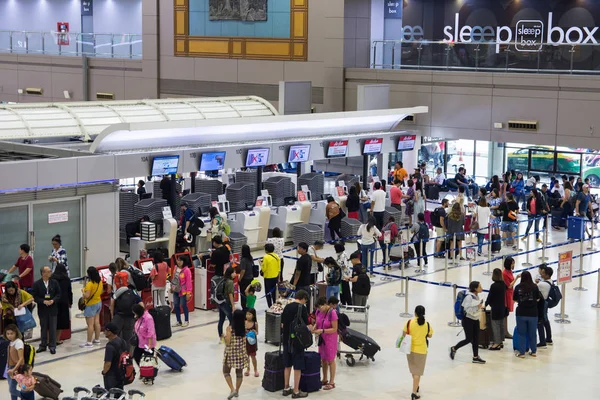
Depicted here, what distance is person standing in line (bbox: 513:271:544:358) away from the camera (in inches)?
567

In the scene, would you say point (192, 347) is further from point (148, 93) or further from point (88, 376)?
point (148, 93)

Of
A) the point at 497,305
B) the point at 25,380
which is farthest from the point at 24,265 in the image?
the point at 497,305

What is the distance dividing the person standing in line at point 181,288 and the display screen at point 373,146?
11.7 m

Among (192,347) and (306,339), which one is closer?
(306,339)

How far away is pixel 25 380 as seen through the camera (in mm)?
11383

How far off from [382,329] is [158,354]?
4.20m

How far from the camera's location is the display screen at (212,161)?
23484 millimetres

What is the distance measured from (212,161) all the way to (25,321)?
967 cm

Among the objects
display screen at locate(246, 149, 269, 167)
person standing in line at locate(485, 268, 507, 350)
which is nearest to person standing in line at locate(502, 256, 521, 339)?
person standing in line at locate(485, 268, 507, 350)

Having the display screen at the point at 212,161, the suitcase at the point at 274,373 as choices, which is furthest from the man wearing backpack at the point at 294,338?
the display screen at the point at 212,161

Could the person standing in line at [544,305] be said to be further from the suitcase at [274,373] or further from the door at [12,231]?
the door at [12,231]

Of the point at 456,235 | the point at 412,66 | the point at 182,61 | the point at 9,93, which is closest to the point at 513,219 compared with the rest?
the point at 456,235

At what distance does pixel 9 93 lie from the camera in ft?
143

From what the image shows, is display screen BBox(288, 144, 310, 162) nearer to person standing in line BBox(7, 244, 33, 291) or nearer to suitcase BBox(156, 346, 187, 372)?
person standing in line BBox(7, 244, 33, 291)
